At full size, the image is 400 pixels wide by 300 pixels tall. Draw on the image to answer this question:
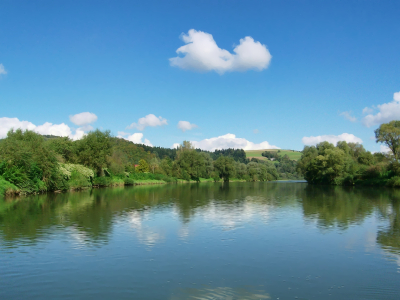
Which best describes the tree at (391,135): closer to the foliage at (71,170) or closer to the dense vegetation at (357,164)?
the dense vegetation at (357,164)

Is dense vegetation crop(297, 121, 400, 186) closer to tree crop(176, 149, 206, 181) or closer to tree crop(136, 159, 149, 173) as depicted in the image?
tree crop(176, 149, 206, 181)

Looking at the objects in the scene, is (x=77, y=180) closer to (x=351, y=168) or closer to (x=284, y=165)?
(x=351, y=168)

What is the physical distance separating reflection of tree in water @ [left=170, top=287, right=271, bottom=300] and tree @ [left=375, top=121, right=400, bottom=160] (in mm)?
58068

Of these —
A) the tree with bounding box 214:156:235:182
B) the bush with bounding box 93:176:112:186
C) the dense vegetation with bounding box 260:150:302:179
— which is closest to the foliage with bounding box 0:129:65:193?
the bush with bounding box 93:176:112:186

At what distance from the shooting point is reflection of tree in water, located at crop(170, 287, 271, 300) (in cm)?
666

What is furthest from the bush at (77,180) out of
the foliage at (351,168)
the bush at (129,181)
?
the foliage at (351,168)

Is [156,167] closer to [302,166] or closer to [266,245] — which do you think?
[302,166]

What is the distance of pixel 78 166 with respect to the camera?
149ft

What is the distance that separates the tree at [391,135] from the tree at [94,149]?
48262mm

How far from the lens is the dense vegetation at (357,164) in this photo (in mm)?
55438

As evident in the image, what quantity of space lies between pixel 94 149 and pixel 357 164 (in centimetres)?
5517

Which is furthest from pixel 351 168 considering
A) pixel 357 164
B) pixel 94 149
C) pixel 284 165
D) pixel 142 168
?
pixel 284 165

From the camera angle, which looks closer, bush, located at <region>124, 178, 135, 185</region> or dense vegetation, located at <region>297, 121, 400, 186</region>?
dense vegetation, located at <region>297, 121, 400, 186</region>

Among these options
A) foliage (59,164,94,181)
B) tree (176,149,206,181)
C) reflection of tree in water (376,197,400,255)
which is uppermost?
tree (176,149,206,181)
